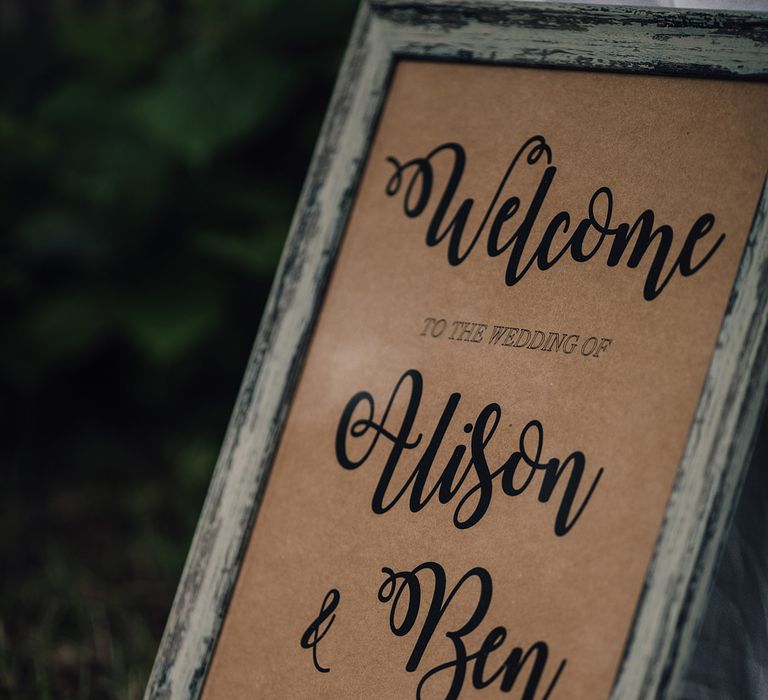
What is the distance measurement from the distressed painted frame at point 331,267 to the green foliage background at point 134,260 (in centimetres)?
60

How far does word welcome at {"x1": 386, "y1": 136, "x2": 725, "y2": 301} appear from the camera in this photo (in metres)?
0.67

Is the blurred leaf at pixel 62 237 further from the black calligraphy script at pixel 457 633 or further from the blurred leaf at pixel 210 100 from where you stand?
the black calligraphy script at pixel 457 633

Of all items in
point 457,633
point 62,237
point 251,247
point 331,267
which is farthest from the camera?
point 62,237

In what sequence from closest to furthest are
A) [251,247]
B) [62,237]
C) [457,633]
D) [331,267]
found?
1. [457,633]
2. [331,267]
3. [251,247]
4. [62,237]

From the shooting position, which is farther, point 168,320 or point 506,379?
point 168,320

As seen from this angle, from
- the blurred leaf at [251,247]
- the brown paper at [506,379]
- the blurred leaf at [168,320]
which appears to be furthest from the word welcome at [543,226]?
the blurred leaf at [168,320]

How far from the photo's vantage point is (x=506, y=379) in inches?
28.1

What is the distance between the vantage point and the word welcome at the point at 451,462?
2.21 ft

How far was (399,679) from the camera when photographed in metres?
0.69

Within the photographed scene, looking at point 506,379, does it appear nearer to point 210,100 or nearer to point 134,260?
point 210,100

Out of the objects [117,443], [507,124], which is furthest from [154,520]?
[507,124]

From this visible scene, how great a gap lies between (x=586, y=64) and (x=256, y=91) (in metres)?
0.89

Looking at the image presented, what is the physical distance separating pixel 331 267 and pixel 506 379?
0.22 meters

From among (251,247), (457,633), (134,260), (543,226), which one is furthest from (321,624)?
(134,260)
